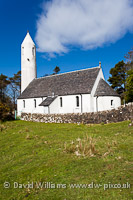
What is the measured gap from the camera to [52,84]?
3148 cm

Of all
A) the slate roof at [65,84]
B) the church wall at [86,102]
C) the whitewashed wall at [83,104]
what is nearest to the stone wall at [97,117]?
the whitewashed wall at [83,104]

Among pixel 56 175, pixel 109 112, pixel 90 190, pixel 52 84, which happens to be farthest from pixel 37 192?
pixel 52 84

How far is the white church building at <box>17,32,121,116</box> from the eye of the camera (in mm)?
24783

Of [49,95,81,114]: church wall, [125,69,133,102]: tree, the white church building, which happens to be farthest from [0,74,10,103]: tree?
[125,69,133,102]: tree

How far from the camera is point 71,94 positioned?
26359 mm

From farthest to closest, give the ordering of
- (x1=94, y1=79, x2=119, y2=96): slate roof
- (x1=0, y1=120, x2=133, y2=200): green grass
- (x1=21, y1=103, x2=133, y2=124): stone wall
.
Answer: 1. (x1=94, y1=79, x2=119, y2=96): slate roof
2. (x1=21, y1=103, x2=133, y2=124): stone wall
3. (x1=0, y1=120, x2=133, y2=200): green grass

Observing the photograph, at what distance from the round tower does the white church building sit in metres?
2.30

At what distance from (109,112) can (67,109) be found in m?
9.44

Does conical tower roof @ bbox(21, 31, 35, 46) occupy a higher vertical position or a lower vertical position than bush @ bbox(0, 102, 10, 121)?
higher

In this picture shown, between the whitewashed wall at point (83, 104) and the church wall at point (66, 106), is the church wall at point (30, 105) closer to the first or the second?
the whitewashed wall at point (83, 104)

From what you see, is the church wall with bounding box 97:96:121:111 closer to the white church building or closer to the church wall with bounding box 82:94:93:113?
the white church building

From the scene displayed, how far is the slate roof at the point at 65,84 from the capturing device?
26.1 m

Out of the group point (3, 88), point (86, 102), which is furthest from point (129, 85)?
point (3, 88)

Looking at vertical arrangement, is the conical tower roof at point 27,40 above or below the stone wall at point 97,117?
above
